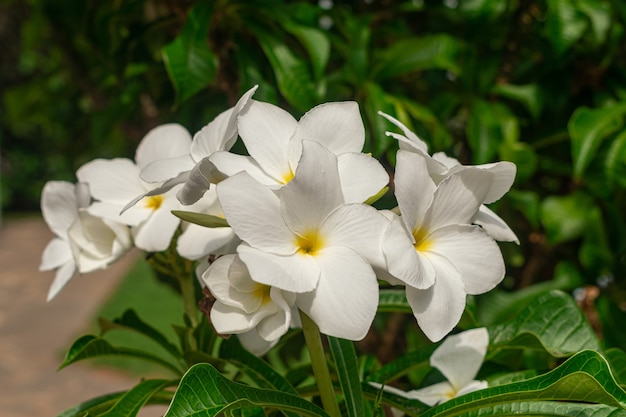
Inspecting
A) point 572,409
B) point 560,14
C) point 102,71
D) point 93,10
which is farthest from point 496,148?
point 102,71

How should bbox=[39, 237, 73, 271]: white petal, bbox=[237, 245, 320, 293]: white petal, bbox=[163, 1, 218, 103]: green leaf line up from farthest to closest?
bbox=[163, 1, 218, 103]: green leaf
bbox=[39, 237, 73, 271]: white petal
bbox=[237, 245, 320, 293]: white petal

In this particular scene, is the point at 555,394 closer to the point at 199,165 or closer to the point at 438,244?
the point at 438,244

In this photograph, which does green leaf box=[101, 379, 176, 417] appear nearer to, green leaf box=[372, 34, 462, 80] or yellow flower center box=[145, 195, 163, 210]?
yellow flower center box=[145, 195, 163, 210]

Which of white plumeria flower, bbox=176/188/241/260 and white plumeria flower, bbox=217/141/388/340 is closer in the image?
white plumeria flower, bbox=217/141/388/340

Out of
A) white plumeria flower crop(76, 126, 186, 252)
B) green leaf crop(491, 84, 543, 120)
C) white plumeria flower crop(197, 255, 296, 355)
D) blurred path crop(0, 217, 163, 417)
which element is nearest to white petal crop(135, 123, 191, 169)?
white plumeria flower crop(76, 126, 186, 252)

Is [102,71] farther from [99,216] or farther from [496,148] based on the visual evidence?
[99,216]

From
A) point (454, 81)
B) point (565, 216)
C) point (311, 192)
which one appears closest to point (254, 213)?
point (311, 192)
